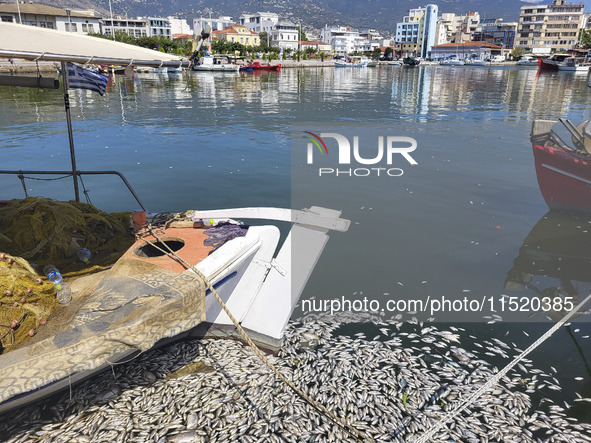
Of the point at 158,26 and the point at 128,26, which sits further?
the point at 158,26

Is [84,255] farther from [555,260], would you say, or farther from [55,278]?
[555,260]

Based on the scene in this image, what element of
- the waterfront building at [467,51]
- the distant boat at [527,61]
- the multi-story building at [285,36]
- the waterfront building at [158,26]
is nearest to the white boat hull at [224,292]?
the waterfront building at [158,26]

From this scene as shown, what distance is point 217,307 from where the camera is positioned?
7281mm

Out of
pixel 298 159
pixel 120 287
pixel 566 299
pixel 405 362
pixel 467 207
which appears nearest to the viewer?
pixel 120 287

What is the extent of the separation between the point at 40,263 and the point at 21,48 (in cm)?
372

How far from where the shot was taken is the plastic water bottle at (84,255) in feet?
24.8

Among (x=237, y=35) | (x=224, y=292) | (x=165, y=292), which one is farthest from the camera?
(x=237, y=35)

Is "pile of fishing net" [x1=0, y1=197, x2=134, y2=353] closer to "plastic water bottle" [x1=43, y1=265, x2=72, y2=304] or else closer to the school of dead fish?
"plastic water bottle" [x1=43, y1=265, x2=72, y2=304]

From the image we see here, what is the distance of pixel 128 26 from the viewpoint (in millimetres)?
146125

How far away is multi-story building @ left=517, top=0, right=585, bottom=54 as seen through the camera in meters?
169

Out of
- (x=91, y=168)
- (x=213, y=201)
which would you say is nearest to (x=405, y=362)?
(x=213, y=201)

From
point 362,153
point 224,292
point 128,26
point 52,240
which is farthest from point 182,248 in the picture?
point 128,26

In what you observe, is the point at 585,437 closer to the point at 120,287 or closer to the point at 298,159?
the point at 120,287

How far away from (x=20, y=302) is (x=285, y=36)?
199m
